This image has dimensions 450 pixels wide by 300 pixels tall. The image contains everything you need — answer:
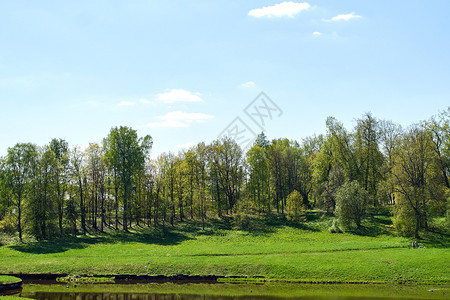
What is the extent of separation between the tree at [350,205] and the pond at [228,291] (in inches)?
946

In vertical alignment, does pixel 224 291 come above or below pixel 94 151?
below

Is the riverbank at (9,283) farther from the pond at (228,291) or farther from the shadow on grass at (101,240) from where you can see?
the shadow on grass at (101,240)

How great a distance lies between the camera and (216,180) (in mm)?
69500

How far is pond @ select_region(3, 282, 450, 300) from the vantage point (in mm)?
26719

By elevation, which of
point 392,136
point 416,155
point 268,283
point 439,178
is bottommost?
point 268,283

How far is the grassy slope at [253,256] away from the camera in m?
31.8

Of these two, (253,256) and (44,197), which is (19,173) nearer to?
(44,197)

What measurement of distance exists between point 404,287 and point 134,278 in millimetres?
25220

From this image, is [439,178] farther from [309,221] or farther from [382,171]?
A: [309,221]

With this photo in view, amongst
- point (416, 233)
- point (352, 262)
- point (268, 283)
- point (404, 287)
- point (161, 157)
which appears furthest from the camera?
point (161, 157)

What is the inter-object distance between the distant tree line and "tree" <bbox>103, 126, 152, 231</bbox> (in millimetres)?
178

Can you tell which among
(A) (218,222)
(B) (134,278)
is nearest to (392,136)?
(A) (218,222)

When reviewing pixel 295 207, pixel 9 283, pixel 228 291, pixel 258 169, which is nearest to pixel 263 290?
pixel 228 291

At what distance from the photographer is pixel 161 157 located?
6725cm
